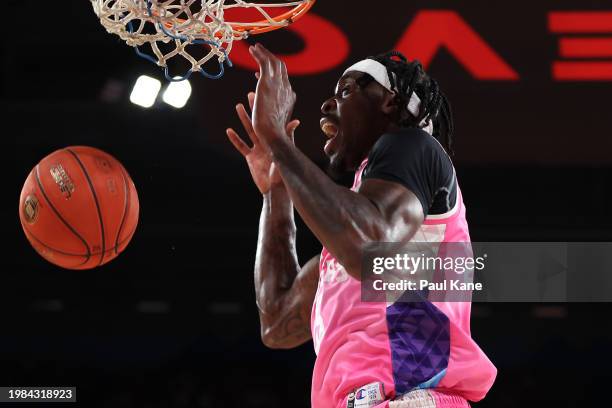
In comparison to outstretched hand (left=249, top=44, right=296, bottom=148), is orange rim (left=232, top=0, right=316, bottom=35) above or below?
below

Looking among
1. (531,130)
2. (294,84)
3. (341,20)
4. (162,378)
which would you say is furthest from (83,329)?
(531,130)

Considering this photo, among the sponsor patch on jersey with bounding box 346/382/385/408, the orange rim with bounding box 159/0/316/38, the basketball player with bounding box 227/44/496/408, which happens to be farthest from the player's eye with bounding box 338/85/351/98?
the sponsor patch on jersey with bounding box 346/382/385/408

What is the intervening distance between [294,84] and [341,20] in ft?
1.48

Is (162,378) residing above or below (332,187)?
below

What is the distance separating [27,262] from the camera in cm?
583

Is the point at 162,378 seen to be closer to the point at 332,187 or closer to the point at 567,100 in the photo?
the point at 567,100

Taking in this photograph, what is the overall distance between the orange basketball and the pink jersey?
1230mm

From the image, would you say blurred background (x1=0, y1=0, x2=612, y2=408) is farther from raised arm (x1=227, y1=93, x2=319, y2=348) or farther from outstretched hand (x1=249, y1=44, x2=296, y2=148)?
outstretched hand (x1=249, y1=44, x2=296, y2=148)

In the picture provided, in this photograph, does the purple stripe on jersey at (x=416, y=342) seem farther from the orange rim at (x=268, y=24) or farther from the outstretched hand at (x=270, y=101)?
the orange rim at (x=268, y=24)

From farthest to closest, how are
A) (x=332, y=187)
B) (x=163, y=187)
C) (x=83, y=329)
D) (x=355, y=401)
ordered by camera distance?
(x=83, y=329) → (x=163, y=187) → (x=355, y=401) → (x=332, y=187)

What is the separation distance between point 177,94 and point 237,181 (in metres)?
1.95

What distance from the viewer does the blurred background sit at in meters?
5.04

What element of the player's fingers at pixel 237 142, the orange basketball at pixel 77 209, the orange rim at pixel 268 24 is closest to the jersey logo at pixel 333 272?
the player's fingers at pixel 237 142

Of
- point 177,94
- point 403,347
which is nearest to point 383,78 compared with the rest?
Answer: point 403,347
